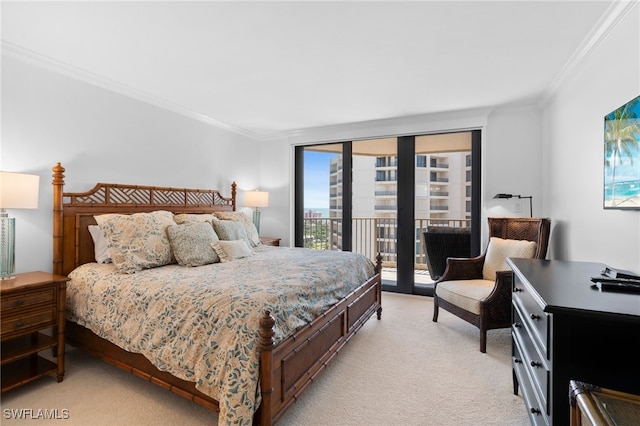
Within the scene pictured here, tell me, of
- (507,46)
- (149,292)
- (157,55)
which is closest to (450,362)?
(149,292)

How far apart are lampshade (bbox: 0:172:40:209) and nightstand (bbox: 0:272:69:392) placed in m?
0.55

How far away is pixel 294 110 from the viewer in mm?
3967

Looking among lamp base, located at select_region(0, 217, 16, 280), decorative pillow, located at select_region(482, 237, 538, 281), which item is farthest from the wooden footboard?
lamp base, located at select_region(0, 217, 16, 280)

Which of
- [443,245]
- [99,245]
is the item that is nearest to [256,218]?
[99,245]

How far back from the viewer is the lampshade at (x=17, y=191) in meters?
2.12

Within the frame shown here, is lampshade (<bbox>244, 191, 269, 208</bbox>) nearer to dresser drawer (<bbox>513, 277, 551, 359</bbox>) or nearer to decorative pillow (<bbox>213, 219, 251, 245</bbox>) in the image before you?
decorative pillow (<bbox>213, 219, 251, 245</bbox>)

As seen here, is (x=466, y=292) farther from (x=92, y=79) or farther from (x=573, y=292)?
(x=92, y=79)

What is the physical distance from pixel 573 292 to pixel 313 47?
229 cm

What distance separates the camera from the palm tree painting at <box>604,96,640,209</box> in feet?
5.74

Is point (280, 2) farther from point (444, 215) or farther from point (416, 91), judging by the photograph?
point (444, 215)

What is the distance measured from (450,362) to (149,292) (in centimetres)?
242

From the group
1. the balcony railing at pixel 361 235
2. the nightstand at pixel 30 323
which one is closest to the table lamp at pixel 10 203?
the nightstand at pixel 30 323

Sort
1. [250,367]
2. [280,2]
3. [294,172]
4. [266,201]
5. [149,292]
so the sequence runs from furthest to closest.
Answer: [294,172]
[266,201]
[149,292]
[280,2]
[250,367]

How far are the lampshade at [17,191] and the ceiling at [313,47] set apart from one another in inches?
41.9
